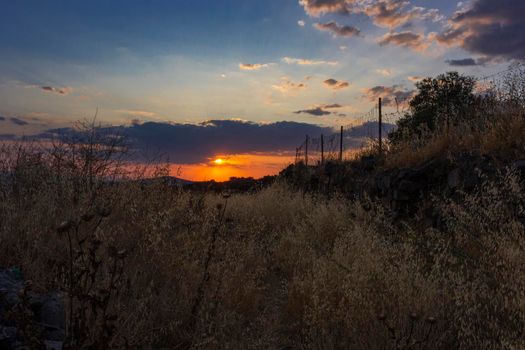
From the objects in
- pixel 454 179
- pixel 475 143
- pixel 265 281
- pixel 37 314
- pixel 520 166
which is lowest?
pixel 265 281

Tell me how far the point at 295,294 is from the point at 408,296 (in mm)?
1439

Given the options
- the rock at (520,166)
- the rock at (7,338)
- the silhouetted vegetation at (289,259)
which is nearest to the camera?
the rock at (7,338)

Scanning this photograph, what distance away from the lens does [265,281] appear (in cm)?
655

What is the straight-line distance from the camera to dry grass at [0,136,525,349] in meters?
3.81

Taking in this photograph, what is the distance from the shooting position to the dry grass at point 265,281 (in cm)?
381

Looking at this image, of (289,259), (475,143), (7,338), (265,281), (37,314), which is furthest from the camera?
(475,143)

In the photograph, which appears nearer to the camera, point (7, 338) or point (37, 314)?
point (7, 338)

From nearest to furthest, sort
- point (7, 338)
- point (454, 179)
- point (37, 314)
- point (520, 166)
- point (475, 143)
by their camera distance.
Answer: point (7, 338)
point (37, 314)
point (520, 166)
point (454, 179)
point (475, 143)

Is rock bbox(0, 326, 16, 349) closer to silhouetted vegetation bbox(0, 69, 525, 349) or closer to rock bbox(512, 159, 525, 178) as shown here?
silhouetted vegetation bbox(0, 69, 525, 349)

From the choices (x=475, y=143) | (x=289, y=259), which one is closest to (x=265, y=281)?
(x=289, y=259)

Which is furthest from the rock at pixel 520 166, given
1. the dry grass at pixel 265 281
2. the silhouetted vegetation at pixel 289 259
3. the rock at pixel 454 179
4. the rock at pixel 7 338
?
the rock at pixel 7 338

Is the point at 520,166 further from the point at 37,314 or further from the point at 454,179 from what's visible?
the point at 37,314

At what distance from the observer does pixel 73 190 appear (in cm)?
675

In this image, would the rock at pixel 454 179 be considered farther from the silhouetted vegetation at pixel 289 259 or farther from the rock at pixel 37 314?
the rock at pixel 37 314
